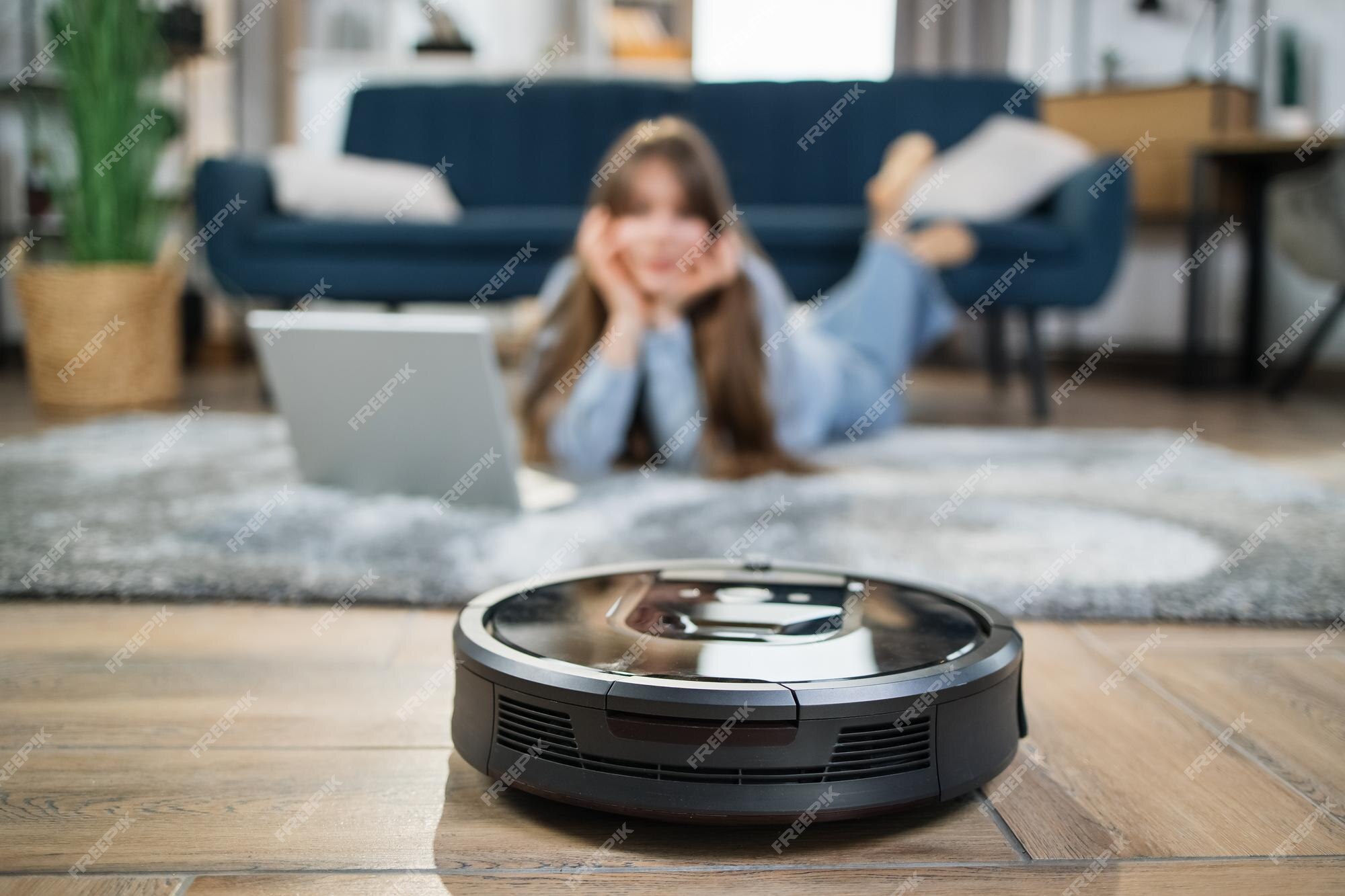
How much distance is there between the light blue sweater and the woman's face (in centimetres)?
11

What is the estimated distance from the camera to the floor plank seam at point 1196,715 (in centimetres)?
68

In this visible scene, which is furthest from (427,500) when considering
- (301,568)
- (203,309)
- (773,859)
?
(203,309)

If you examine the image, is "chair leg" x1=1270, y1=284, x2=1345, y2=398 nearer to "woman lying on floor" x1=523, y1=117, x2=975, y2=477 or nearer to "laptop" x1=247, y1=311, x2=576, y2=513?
"woman lying on floor" x1=523, y1=117, x2=975, y2=477

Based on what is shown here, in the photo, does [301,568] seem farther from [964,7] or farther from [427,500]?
[964,7]

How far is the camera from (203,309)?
163 inches

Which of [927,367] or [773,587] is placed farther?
[927,367]

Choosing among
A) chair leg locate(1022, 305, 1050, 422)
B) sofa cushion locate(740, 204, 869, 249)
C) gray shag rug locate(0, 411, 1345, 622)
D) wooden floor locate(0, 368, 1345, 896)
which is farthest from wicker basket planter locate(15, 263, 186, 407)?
chair leg locate(1022, 305, 1050, 422)

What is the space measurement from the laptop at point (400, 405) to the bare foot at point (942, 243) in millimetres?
1187

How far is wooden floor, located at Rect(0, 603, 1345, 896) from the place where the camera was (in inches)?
22.5

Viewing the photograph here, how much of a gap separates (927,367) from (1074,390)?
2.73 feet

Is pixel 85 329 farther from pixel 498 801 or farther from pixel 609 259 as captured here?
pixel 498 801

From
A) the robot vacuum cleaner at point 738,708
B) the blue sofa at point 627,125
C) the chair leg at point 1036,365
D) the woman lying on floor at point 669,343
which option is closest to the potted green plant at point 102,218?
the blue sofa at point 627,125

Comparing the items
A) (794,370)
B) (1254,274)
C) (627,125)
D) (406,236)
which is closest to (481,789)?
(794,370)

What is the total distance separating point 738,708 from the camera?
22.7 inches
